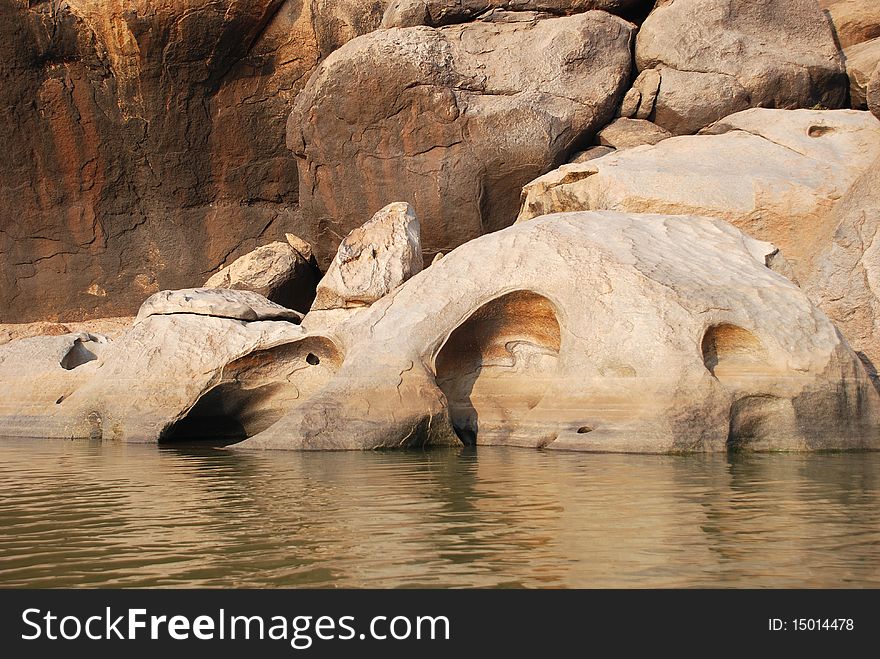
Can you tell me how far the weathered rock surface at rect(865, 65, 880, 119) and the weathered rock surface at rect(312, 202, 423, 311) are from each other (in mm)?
5404

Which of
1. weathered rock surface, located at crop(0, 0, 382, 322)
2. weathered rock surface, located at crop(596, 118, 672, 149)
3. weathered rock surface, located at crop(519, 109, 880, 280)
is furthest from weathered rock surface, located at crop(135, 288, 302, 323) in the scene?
weathered rock surface, located at crop(0, 0, 382, 322)

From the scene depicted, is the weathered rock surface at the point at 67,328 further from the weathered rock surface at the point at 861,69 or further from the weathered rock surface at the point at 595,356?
the weathered rock surface at the point at 861,69

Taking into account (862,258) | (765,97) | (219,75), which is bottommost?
(862,258)

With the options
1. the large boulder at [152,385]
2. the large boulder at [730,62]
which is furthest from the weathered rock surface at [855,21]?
the large boulder at [152,385]

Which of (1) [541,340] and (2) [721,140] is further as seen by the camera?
(2) [721,140]

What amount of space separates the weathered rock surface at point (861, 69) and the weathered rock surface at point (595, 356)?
6258 mm

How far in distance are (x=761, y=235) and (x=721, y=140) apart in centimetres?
172

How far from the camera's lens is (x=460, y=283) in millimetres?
8750

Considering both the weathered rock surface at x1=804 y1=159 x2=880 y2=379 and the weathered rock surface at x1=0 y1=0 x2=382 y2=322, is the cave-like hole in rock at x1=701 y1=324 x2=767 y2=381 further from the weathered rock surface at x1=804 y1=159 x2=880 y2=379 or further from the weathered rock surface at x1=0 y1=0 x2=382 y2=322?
the weathered rock surface at x1=0 y1=0 x2=382 y2=322

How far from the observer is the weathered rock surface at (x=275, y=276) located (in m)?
15.9

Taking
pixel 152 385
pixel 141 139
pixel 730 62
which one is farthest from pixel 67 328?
pixel 730 62
